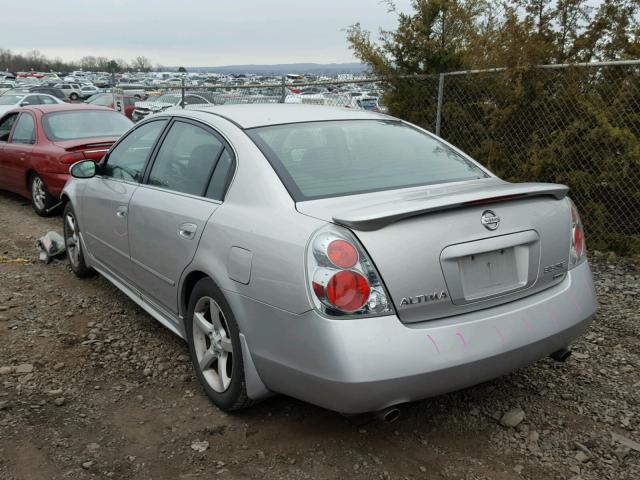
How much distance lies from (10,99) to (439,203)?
25.2 m

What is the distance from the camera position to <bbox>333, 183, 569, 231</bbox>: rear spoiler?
2.57 m

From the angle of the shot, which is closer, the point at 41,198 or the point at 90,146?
the point at 90,146

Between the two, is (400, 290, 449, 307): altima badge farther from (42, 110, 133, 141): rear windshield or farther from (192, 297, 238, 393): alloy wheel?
(42, 110, 133, 141): rear windshield

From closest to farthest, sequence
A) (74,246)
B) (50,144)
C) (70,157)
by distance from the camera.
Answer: (74,246), (70,157), (50,144)

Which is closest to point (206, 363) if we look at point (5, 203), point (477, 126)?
point (477, 126)

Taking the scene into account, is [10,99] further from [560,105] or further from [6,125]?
[560,105]

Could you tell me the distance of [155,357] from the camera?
13.2 feet

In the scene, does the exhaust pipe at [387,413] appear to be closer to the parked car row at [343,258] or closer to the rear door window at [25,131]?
the parked car row at [343,258]

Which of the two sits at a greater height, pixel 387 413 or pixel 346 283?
pixel 346 283

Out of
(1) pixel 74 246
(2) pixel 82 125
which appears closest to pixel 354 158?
(1) pixel 74 246

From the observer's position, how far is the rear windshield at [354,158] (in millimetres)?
3121

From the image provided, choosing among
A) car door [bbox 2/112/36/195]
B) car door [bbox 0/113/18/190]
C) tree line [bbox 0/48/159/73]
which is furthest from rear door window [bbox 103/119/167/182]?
tree line [bbox 0/48/159/73]

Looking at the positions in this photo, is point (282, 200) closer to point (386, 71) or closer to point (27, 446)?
point (27, 446)

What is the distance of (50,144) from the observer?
813cm
